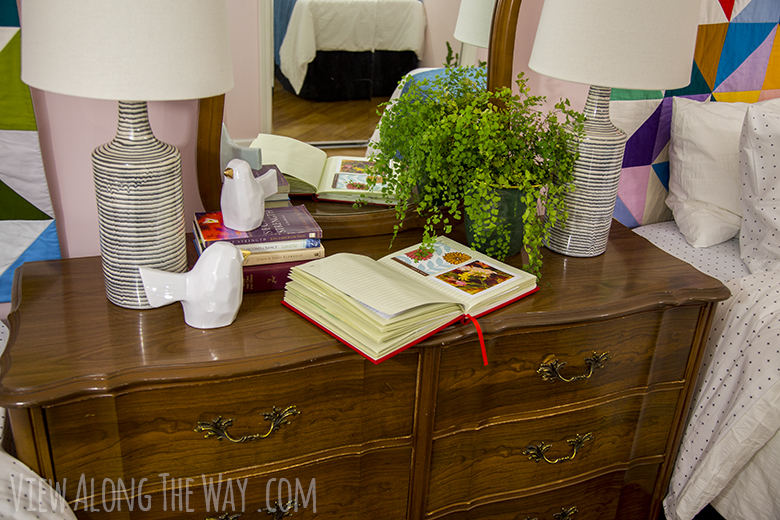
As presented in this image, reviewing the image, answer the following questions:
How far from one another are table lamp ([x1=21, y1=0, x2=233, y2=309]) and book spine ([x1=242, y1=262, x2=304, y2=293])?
0.61ft

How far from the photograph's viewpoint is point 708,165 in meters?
1.78

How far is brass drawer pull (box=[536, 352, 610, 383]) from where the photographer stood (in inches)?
50.3

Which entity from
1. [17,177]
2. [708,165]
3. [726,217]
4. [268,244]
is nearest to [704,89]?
[708,165]

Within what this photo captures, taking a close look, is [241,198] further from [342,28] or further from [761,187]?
[761,187]

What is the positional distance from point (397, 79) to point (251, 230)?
52 centimetres

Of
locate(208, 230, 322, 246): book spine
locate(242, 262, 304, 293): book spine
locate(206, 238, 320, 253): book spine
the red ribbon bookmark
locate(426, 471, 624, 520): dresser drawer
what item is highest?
locate(208, 230, 322, 246): book spine

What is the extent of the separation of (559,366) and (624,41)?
0.68 m

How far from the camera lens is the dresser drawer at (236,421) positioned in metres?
0.97

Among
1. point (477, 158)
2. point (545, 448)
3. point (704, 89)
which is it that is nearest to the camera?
point (477, 158)

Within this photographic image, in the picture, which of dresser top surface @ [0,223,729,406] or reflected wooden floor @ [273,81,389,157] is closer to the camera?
dresser top surface @ [0,223,729,406]

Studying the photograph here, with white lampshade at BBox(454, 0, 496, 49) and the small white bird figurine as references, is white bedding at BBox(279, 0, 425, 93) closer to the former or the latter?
white lampshade at BBox(454, 0, 496, 49)

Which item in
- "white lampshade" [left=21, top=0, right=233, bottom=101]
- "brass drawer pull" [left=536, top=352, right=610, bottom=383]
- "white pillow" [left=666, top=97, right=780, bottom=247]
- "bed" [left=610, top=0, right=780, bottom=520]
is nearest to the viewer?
"white lampshade" [left=21, top=0, right=233, bottom=101]

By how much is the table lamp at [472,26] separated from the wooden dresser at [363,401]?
0.54m

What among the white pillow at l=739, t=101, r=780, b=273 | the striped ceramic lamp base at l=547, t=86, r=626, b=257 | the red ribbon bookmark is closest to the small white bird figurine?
the red ribbon bookmark
